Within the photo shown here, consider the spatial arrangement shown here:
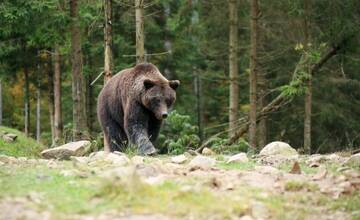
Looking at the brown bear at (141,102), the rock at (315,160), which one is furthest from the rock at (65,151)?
the rock at (315,160)

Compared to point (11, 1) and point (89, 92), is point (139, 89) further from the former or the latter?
point (89, 92)

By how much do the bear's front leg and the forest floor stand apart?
3.73 metres

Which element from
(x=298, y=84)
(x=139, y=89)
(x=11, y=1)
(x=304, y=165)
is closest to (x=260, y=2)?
(x=298, y=84)

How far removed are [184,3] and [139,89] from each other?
12244 mm

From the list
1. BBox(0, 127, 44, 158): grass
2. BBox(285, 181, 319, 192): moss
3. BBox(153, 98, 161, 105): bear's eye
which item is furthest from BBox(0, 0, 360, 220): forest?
BBox(153, 98, 161, 105): bear's eye

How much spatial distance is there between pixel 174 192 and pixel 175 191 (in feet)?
0.15

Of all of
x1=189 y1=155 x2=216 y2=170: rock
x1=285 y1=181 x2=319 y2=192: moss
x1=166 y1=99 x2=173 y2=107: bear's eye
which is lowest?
x1=285 y1=181 x2=319 y2=192: moss

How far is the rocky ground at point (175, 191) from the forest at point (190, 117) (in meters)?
0.02

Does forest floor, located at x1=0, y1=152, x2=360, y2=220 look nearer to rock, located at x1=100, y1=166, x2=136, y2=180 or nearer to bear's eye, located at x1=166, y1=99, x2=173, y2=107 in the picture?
rock, located at x1=100, y1=166, x2=136, y2=180

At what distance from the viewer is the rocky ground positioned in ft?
20.6

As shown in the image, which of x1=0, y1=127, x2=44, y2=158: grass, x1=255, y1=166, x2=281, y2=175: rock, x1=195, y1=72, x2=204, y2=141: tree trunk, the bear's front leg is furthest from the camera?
x1=195, y1=72, x2=204, y2=141: tree trunk

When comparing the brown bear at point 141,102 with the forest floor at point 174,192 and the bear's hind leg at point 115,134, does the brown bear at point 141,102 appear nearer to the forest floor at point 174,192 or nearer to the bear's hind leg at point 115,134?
the bear's hind leg at point 115,134

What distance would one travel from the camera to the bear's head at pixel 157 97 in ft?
42.7

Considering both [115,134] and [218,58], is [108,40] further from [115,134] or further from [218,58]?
[218,58]
